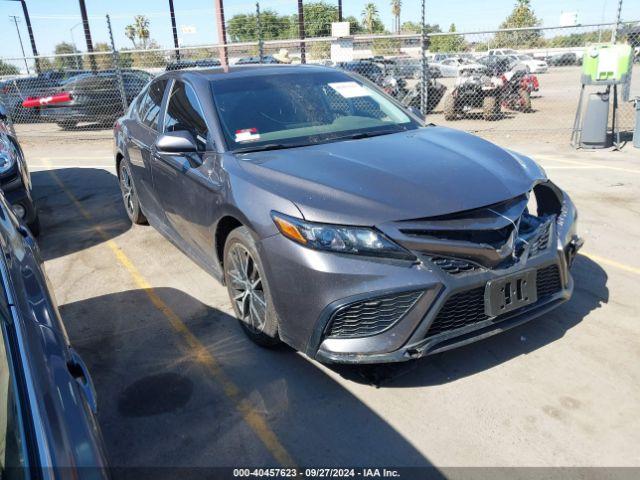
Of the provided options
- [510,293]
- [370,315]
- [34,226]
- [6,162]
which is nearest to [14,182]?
[6,162]

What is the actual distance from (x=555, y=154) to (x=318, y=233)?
24.8 ft

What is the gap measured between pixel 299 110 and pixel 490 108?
35.6ft

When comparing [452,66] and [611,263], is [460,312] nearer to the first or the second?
[611,263]

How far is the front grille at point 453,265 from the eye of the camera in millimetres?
2639

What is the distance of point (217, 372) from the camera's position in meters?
3.23

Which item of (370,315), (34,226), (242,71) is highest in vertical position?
(242,71)

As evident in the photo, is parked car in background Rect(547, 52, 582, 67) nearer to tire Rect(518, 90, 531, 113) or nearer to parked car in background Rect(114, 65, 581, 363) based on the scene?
tire Rect(518, 90, 531, 113)

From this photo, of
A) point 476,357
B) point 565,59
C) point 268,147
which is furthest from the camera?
point 565,59

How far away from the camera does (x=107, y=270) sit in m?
4.94

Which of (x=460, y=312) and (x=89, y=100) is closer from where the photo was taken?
(x=460, y=312)

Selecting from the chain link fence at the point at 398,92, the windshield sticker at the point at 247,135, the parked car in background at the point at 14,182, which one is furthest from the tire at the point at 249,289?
the chain link fence at the point at 398,92

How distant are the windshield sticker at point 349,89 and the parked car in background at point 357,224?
20 centimetres

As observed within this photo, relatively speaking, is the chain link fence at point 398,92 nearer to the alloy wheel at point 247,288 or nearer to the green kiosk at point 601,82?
the green kiosk at point 601,82

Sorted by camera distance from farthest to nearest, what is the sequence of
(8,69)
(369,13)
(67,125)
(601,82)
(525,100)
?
(369,13)
(8,69)
(67,125)
(525,100)
(601,82)
